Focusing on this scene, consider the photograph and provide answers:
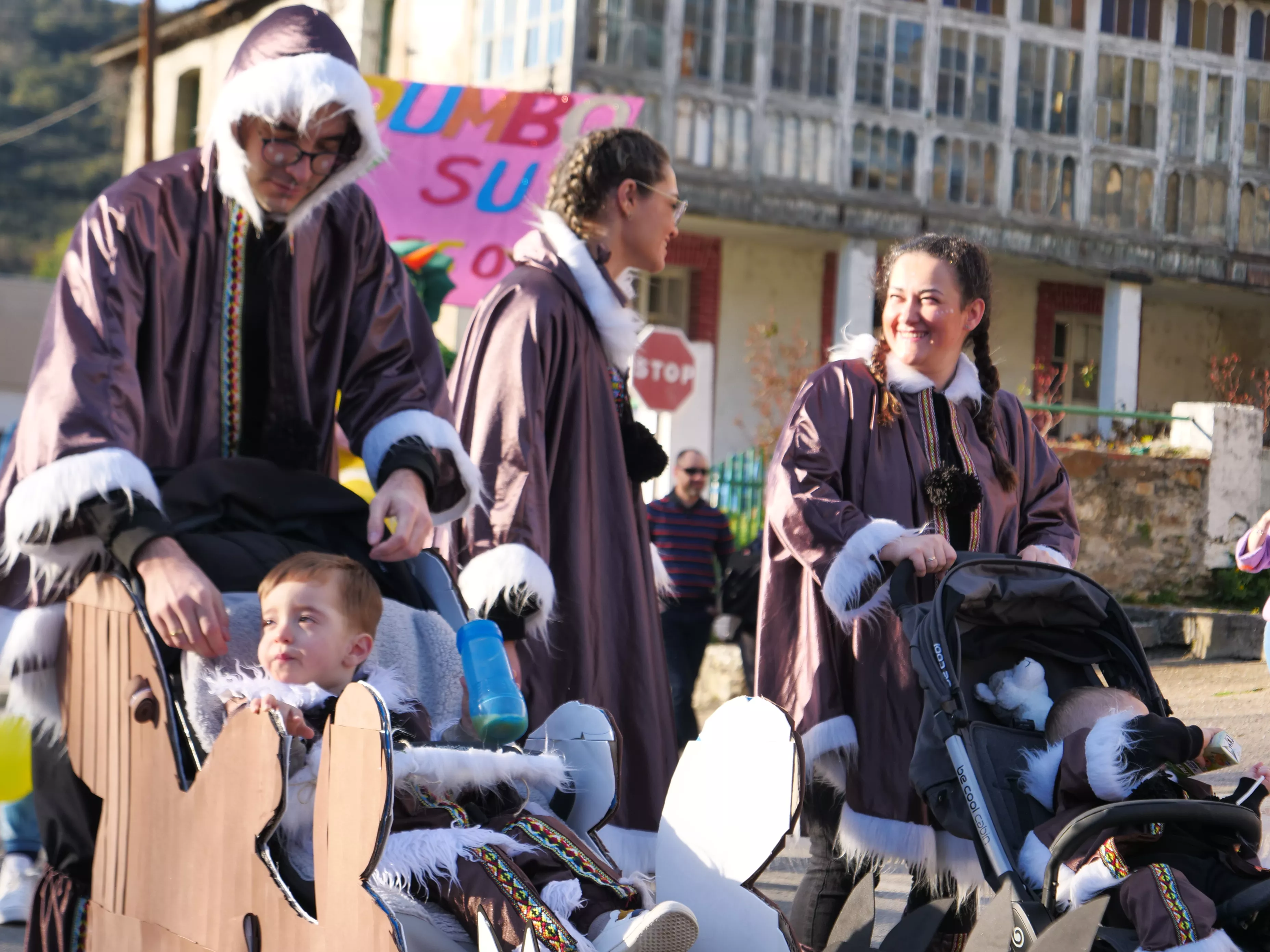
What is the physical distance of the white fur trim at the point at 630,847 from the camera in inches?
148

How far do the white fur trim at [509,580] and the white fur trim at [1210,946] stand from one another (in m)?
1.54

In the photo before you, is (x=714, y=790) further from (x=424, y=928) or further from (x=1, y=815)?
(x=1, y=815)

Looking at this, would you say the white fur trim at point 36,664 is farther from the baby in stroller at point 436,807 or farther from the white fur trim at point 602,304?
the white fur trim at point 602,304

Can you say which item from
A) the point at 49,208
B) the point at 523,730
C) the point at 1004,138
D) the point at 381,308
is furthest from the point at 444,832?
the point at 49,208

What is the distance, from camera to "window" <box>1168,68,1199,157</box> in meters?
21.0

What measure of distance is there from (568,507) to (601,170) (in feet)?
3.09

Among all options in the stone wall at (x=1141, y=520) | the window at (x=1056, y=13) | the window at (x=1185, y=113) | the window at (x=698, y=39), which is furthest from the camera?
the window at (x=1185, y=113)

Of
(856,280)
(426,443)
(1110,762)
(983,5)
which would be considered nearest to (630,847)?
(426,443)

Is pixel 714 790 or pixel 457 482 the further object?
pixel 457 482

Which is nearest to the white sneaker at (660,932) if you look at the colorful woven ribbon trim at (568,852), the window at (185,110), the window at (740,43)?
the colorful woven ribbon trim at (568,852)

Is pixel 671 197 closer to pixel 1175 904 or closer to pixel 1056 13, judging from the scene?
pixel 1175 904

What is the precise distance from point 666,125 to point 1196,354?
9590mm

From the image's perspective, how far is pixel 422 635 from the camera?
3.06m

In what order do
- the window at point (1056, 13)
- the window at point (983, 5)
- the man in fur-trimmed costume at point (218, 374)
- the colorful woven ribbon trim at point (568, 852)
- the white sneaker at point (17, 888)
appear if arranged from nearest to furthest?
the colorful woven ribbon trim at point (568, 852) → the man in fur-trimmed costume at point (218, 374) → the white sneaker at point (17, 888) → the window at point (983, 5) → the window at point (1056, 13)
